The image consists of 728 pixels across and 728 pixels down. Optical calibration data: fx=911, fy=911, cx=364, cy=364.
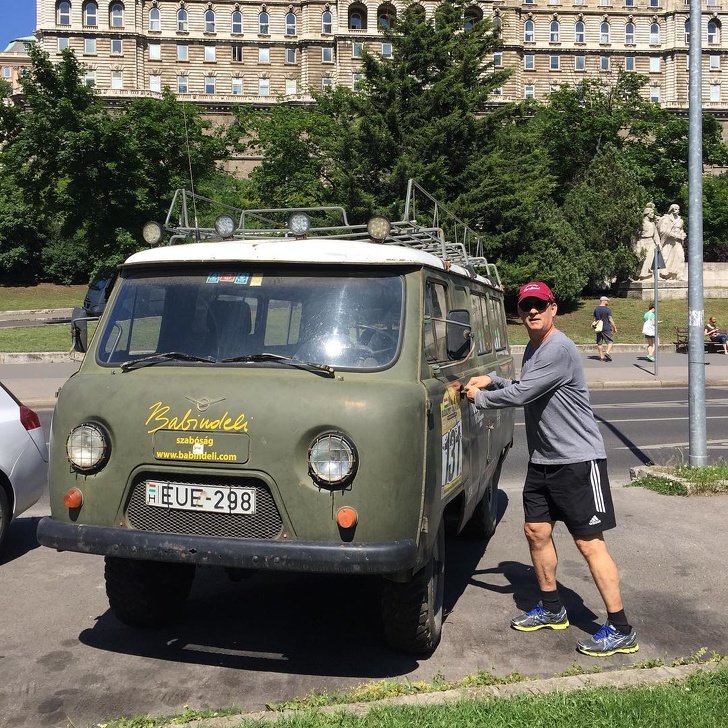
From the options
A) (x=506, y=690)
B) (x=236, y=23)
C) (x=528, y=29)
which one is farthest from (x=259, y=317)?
(x=528, y=29)

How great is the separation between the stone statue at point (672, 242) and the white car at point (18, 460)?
41.1 m

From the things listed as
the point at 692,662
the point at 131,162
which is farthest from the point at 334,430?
the point at 131,162

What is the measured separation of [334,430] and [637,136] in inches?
2984

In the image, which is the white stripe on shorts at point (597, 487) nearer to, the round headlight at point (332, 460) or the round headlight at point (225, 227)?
the round headlight at point (332, 460)

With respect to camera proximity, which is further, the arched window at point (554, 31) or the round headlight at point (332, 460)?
the arched window at point (554, 31)

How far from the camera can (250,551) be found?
4.12 metres

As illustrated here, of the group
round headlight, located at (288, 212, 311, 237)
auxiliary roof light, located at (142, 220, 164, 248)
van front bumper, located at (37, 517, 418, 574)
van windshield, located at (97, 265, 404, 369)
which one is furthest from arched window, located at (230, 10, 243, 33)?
van front bumper, located at (37, 517, 418, 574)

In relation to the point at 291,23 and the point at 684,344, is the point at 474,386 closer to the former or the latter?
the point at 684,344

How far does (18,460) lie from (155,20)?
103 meters

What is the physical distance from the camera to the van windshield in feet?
15.2

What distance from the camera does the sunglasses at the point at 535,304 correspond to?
4926 millimetres

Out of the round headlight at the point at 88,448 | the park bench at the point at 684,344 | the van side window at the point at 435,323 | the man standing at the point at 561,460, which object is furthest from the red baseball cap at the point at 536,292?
the park bench at the point at 684,344

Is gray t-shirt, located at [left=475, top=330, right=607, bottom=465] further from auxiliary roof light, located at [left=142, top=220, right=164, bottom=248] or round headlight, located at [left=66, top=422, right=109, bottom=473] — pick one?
auxiliary roof light, located at [left=142, top=220, right=164, bottom=248]

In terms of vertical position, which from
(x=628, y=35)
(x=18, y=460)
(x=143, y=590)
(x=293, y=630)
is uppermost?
(x=628, y=35)
